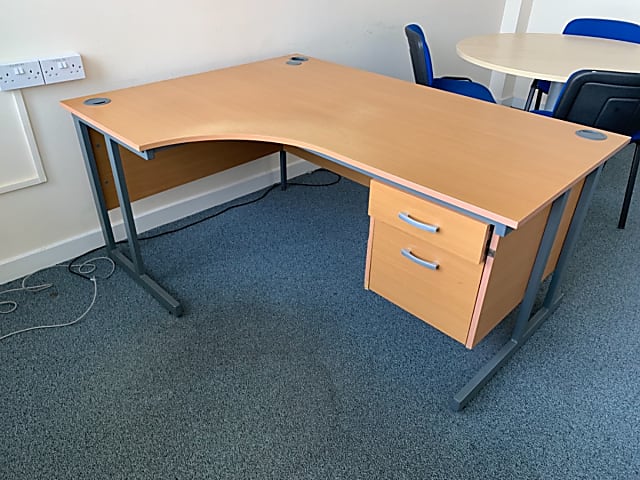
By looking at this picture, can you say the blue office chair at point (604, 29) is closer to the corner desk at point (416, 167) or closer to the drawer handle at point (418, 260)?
the corner desk at point (416, 167)

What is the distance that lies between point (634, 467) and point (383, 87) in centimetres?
161

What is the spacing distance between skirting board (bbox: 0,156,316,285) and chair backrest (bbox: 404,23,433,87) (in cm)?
87

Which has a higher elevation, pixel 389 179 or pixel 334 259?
pixel 389 179

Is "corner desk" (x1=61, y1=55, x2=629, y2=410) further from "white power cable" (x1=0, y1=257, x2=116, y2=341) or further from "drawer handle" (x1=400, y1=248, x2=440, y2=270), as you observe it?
"white power cable" (x1=0, y1=257, x2=116, y2=341)

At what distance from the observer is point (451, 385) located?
5.67ft

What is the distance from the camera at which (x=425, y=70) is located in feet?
8.35

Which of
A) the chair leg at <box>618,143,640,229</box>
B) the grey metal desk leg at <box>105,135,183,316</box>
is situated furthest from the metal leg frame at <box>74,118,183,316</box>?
the chair leg at <box>618,143,640,229</box>

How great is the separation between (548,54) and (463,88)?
0.45m

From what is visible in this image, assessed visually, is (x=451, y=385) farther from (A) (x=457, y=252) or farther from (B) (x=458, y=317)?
(A) (x=457, y=252)

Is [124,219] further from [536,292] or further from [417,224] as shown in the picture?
[536,292]

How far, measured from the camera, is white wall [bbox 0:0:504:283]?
6.30 feet

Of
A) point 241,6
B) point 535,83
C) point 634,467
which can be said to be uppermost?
point 241,6

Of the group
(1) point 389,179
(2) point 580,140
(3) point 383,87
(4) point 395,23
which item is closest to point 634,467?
(2) point 580,140

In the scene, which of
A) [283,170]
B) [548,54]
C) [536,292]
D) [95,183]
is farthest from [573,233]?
[95,183]
